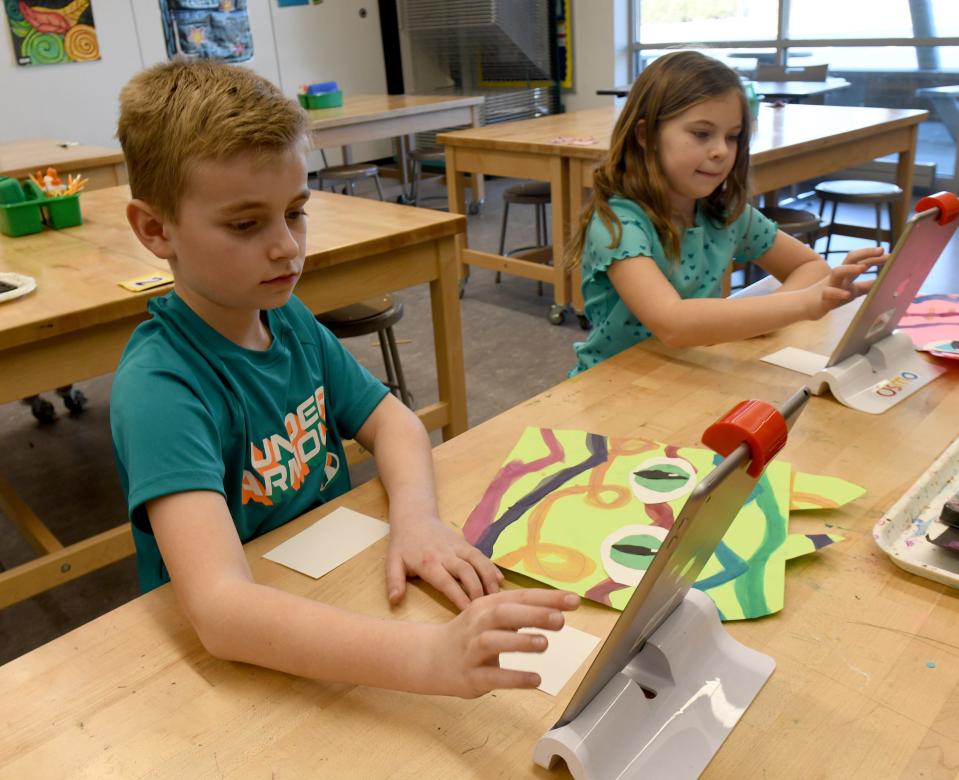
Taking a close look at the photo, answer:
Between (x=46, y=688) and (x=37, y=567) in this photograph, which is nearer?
(x=46, y=688)

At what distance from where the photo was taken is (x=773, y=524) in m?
0.84

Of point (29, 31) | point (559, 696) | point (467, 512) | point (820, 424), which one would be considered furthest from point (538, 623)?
point (29, 31)

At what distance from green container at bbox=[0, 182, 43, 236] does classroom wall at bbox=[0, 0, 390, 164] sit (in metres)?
3.96

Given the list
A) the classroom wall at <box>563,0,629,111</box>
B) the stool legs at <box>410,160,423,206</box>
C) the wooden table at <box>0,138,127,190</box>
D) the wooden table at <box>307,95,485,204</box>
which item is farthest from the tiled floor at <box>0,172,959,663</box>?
the classroom wall at <box>563,0,629,111</box>

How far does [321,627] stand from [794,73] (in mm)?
4742

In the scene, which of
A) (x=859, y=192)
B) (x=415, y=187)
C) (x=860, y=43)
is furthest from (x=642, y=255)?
(x=860, y=43)

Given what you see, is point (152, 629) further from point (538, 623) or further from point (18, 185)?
point (18, 185)

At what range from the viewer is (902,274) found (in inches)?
43.1

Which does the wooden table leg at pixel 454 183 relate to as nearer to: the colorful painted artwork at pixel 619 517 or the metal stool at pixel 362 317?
the metal stool at pixel 362 317

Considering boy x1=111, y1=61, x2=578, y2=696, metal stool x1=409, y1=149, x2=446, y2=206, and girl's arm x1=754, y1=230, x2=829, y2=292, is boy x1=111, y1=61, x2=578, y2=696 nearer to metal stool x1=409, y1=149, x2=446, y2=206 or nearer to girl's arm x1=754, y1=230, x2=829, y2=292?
girl's arm x1=754, y1=230, x2=829, y2=292

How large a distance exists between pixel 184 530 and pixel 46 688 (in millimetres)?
162

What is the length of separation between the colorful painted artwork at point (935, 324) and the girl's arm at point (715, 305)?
178 mm

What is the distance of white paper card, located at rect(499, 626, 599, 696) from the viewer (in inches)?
26.3

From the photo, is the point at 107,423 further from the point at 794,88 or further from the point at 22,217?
the point at 794,88
